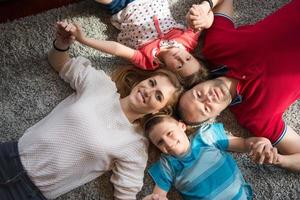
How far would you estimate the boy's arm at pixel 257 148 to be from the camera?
1.08 metres

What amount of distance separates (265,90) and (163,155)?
33cm

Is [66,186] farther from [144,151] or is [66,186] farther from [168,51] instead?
[168,51]

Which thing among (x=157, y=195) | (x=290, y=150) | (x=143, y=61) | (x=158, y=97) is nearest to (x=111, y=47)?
(x=143, y=61)

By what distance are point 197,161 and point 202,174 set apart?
37 millimetres

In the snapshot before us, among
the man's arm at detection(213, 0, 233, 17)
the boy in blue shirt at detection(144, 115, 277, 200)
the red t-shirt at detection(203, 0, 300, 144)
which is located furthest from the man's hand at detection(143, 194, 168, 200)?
the man's arm at detection(213, 0, 233, 17)

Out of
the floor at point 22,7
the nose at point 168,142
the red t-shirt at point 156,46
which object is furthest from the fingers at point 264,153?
the floor at point 22,7

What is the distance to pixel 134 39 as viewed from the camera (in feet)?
4.01

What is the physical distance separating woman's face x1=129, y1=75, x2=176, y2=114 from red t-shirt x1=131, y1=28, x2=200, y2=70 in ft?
0.26

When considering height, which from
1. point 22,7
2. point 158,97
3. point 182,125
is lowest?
point 182,125

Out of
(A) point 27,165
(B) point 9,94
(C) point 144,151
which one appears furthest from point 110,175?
(B) point 9,94

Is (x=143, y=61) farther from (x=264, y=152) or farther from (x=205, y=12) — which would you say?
(x=264, y=152)

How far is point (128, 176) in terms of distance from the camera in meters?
1.12

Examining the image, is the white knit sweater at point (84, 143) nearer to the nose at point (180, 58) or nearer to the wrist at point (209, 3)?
the nose at point (180, 58)

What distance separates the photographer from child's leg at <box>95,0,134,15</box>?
1210mm
